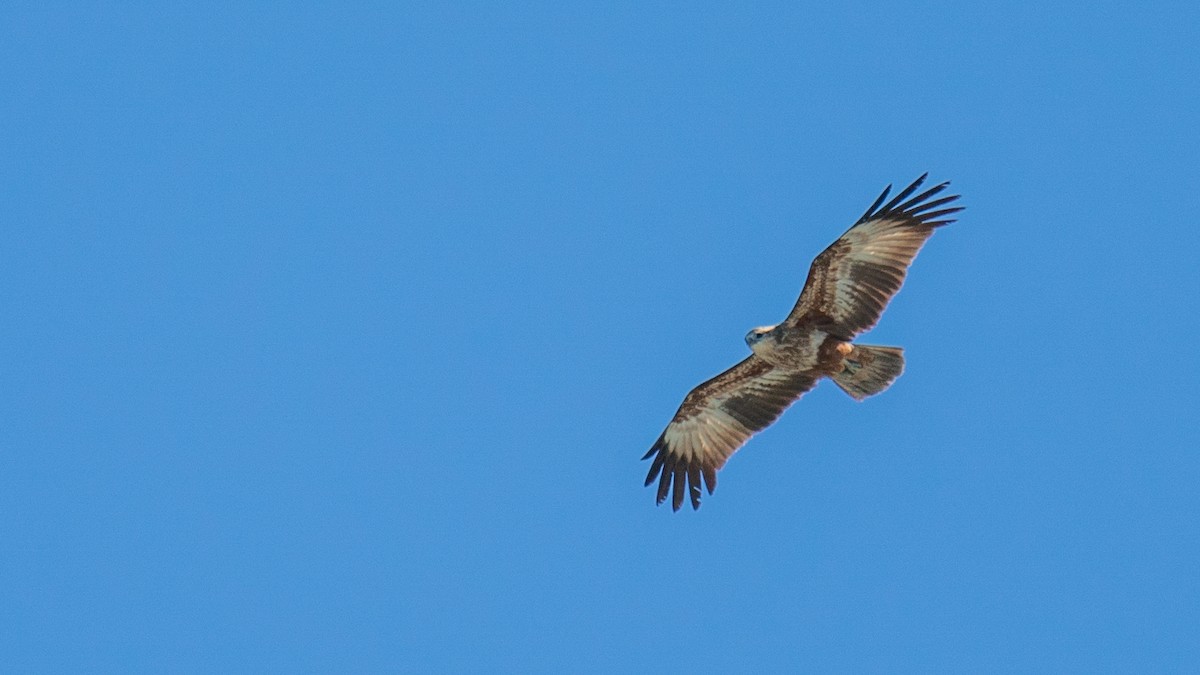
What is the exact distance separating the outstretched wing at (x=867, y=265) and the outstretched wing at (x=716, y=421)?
0.91m

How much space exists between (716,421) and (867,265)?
2587mm

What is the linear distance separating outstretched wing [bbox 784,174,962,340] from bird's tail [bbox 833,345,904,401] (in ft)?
0.72

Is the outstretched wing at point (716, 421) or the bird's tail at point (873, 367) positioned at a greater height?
the outstretched wing at point (716, 421)

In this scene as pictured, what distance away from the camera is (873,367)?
1680cm

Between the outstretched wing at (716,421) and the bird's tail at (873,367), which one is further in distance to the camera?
the outstretched wing at (716,421)

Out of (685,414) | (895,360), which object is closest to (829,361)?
(895,360)

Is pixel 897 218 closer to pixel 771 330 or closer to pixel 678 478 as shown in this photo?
pixel 771 330

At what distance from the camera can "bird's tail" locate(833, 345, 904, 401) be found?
16.7 meters

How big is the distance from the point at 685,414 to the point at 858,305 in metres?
2.45

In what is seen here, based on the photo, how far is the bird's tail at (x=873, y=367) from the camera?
54.9 feet

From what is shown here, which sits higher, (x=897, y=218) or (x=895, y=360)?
(x=897, y=218)

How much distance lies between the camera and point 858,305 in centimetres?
1666

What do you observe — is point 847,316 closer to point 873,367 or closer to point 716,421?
point 873,367

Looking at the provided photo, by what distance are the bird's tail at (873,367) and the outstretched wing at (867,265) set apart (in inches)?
8.7
